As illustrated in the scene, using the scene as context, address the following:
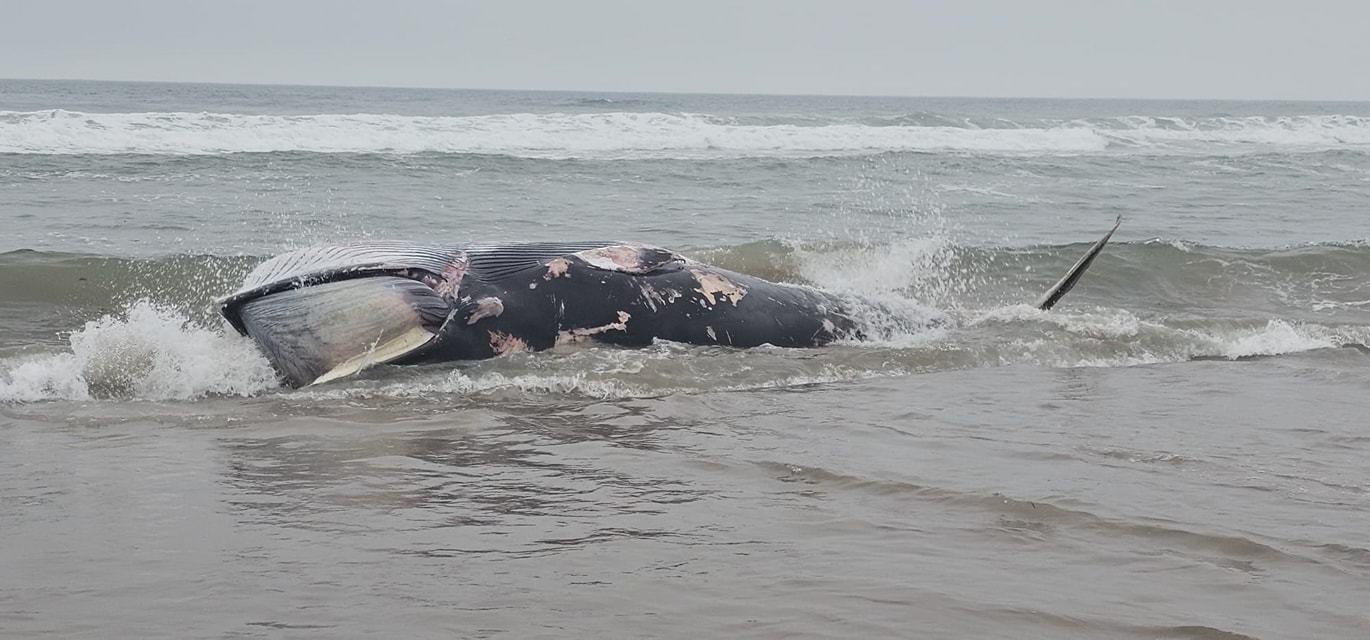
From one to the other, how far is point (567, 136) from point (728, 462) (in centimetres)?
2935

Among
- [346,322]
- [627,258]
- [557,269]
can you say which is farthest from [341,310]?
[627,258]

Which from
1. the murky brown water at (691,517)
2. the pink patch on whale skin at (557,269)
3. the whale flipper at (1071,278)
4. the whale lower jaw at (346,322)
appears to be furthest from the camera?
the whale flipper at (1071,278)

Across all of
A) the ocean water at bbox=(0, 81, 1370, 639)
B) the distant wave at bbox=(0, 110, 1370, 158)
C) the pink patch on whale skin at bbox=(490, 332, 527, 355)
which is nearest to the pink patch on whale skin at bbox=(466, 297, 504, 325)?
the pink patch on whale skin at bbox=(490, 332, 527, 355)

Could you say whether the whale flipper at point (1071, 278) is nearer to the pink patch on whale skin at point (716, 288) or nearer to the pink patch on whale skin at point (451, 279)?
the pink patch on whale skin at point (716, 288)

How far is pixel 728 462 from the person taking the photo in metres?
6.03

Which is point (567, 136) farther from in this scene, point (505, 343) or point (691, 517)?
point (691, 517)

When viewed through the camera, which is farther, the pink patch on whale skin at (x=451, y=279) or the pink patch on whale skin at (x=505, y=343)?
the pink patch on whale skin at (x=505, y=343)

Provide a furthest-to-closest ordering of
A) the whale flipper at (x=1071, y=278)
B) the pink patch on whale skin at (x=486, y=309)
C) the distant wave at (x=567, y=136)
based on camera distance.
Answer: the distant wave at (x=567, y=136), the whale flipper at (x=1071, y=278), the pink patch on whale skin at (x=486, y=309)

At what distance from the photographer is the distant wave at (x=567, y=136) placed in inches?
1129

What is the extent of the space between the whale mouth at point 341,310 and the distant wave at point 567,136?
20125 millimetres

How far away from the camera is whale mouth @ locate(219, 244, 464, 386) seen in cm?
691

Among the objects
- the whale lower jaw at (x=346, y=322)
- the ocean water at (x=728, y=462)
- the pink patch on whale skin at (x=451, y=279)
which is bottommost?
the ocean water at (x=728, y=462)

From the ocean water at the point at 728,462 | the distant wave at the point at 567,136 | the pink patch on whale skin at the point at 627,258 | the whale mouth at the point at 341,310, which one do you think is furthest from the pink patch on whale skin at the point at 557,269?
the distant wave at the point at 567,136

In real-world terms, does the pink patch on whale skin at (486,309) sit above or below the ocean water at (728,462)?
above
